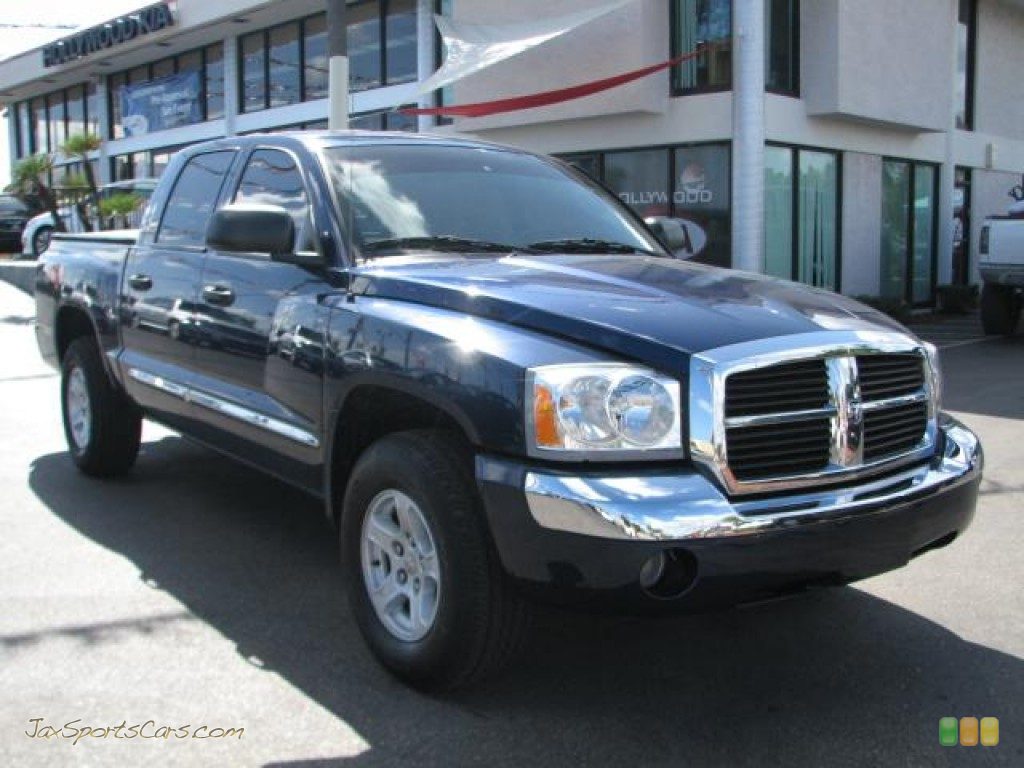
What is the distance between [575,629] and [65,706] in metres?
1.77

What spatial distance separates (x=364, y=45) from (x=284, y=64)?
247 centimetres

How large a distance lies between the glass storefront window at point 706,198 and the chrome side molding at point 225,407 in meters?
9.51

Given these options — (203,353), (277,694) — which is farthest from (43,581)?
(277,694)

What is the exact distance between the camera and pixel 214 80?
892 inches

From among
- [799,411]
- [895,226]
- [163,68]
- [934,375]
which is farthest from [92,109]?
[799,411]

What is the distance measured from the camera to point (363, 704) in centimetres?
335

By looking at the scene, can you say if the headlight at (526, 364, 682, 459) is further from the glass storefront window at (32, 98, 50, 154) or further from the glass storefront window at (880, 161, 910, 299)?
the glass storefront window at (32, 98, 50, 154)

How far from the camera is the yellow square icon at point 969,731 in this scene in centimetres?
311

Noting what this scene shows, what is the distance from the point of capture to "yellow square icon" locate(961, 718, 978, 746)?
3107 millimetres

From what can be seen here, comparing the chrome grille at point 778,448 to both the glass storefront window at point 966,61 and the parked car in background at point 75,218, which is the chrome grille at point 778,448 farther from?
the glass storefront window at point 966,61

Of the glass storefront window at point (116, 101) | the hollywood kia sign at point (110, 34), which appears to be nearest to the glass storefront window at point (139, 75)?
the glass storefront window at point (116, 101)

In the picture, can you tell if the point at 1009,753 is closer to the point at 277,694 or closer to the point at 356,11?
the point at 277,694

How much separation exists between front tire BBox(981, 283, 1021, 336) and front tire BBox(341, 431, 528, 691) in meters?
12.0

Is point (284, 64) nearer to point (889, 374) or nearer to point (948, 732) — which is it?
point (889, 374)
